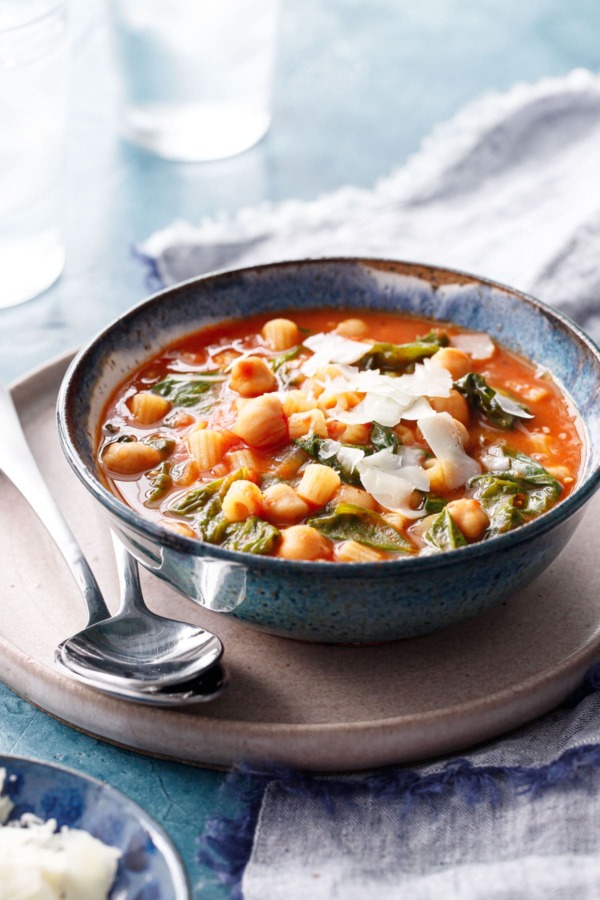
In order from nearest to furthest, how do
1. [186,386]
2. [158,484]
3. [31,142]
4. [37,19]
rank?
[158,484] < [186,386] < [37,19] < [31,142]

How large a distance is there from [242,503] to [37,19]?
9.00ft

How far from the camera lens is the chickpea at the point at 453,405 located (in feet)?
12.6

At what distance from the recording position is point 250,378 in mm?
3990

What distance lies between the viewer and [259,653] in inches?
135

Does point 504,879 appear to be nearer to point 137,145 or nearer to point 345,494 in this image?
point 345,494

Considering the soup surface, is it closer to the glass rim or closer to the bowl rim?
the bowl rim

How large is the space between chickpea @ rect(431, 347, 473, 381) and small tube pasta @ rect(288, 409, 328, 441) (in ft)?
1.81

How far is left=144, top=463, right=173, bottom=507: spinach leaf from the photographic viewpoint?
361 centimetres

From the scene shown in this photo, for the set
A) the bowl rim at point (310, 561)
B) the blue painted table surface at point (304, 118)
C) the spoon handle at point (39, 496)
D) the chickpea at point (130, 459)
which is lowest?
the blue painted table surface at point (304, 118)

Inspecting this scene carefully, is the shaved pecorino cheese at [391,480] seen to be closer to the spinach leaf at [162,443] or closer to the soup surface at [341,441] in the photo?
the soup surface at [341,441]

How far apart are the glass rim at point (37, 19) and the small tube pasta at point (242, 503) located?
2649 mm

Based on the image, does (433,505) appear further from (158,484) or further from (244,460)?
(158,484)

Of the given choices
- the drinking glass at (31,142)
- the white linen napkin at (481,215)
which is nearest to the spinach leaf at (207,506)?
the white linen napkin at (481,215)

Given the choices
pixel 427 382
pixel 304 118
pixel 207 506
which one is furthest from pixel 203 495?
pixel 304 118
